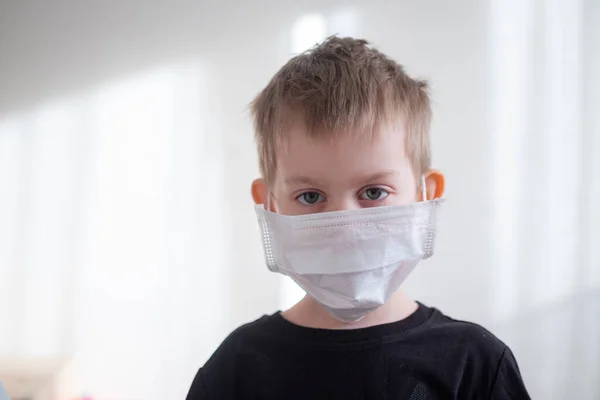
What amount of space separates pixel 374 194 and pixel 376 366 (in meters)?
0.33

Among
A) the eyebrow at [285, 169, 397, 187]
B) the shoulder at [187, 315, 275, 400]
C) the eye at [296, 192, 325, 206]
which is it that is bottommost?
the shoulder at [187, 315, 275, 400]

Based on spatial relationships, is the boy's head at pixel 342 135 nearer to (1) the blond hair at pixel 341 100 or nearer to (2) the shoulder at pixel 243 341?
(1) the blond hair at pixel 341 100

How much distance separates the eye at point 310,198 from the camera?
1207mm

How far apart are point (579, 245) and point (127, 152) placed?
1482 mm

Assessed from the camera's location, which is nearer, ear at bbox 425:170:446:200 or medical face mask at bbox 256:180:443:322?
medical face mask at bbox 256:180:443:322

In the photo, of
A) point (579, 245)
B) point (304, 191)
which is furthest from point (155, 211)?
point (579, 245)

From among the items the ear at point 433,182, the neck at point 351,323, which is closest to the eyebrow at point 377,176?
the ear at point 433,182

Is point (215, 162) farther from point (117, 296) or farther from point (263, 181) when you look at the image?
point (263, 181)

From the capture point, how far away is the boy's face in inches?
45.4

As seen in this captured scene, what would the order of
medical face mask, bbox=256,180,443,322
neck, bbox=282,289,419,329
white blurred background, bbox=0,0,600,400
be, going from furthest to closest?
white blurred background, bbox=0,0,600,400
neck, bbox=282,289,419,329
medical face mask, bbox=256,180,443,322

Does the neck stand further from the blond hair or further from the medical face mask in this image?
the blond hair

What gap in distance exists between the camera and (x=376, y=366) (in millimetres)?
1197

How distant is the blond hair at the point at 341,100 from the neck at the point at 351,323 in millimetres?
275

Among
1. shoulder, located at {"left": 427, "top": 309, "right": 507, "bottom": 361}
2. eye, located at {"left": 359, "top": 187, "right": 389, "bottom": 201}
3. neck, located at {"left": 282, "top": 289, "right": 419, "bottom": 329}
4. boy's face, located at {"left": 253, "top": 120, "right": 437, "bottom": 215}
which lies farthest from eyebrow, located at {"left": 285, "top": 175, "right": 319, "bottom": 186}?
shoulder, located at {"left": 427, "top": 309, "right": 507, "bottom": 361}
